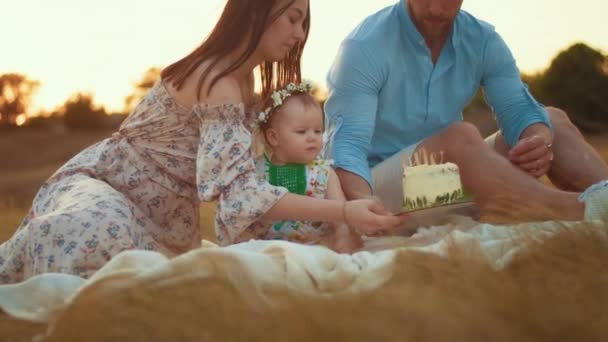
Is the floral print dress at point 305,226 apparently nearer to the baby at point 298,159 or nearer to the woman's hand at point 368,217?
the baby at point 298,159

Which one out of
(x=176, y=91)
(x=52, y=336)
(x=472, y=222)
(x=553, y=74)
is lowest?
(x=553, y=74)

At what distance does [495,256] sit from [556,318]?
1.93 ft

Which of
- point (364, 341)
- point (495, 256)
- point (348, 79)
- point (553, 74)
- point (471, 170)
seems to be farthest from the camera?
point (553, 74)

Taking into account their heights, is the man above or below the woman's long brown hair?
below

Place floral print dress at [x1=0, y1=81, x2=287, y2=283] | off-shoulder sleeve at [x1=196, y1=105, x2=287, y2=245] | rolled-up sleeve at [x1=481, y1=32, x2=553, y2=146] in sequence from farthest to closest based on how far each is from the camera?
rolled-up sleeve at [x1=481, y1=32, x2=553, y2=146] → off-shoulder sleeve at [x1=196, y1=105, x2=287, y2=245] → floral print dress at [x1=0, y1=81, x2=287, y2=283]

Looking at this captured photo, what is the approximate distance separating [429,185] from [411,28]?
0.83 meters

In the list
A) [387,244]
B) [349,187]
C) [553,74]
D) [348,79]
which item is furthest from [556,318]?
[553,74]

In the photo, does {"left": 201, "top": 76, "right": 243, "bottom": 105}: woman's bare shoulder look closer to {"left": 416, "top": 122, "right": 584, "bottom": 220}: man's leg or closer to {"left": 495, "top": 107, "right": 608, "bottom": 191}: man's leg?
{"left": 416, "top": 122, "right": 584, "bottom": 220}: man's leg

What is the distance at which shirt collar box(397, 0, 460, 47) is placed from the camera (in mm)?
3467

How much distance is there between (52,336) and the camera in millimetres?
1750

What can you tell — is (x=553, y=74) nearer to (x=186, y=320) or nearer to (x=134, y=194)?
(x=134, y=194)

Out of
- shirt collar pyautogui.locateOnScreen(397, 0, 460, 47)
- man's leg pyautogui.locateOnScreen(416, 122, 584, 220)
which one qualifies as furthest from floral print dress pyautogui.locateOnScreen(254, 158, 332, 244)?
shirt collar pyautogui.locateOnScreen(397, 0, 460, 47)

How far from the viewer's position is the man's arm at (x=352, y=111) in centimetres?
316

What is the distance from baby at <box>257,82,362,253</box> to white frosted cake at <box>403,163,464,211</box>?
206 mm
